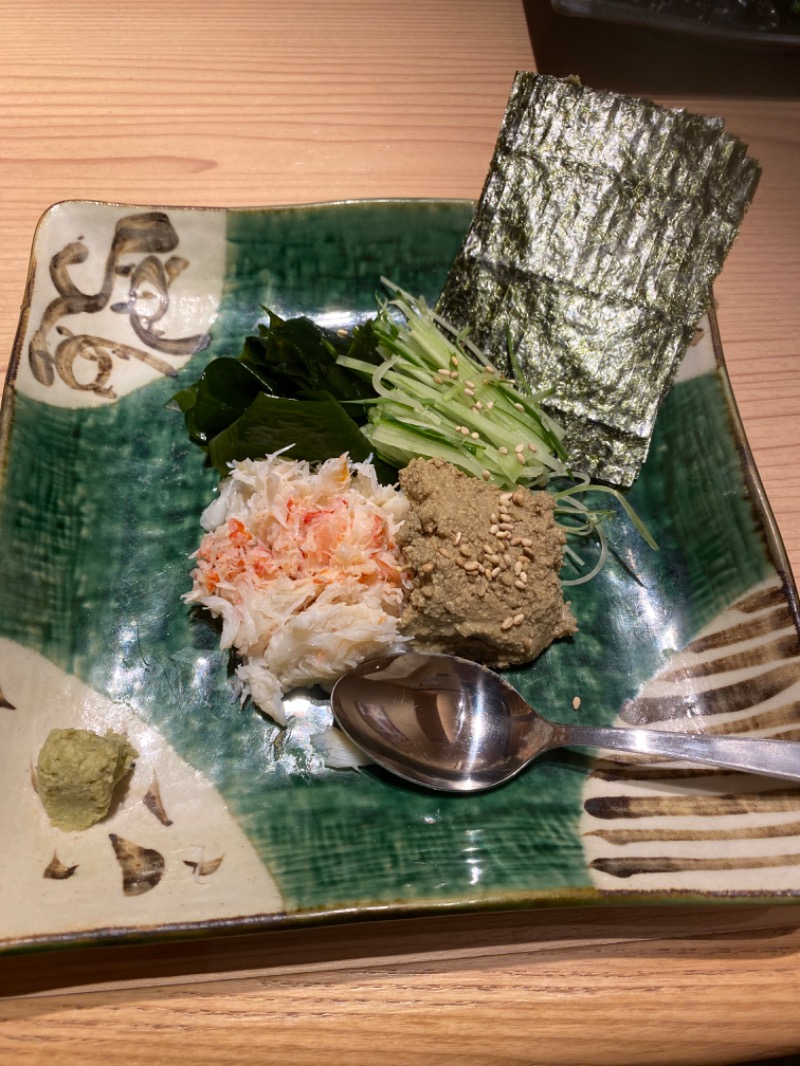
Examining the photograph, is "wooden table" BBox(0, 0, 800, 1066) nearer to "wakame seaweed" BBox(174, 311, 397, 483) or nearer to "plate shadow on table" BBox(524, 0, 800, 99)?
"plate shadow on table" BBox(524, 0, 800, 99)

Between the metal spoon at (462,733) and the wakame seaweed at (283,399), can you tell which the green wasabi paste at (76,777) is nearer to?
the metal spoon at (462,733)

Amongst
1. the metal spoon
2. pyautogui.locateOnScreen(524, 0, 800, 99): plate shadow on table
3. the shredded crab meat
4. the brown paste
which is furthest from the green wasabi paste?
pyautogui.locateOnScreen(524, 0, 800, 99): plate shadow on table

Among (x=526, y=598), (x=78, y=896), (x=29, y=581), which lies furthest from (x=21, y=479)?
(x=526, y=598)

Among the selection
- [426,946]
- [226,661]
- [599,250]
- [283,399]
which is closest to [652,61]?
[599,250]

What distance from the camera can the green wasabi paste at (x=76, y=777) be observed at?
182cm

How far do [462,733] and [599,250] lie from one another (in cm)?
180

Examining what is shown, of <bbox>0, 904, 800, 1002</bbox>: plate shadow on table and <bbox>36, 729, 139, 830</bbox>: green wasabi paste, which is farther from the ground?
<bbox>36, 729, 139, 830</bbox>: green wasabi paste

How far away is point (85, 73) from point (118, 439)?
2162mm

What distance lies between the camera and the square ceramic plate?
5.93 ft

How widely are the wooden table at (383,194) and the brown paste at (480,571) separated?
734mm

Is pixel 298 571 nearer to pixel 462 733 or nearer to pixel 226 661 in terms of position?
pixel 226 661

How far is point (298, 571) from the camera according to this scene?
225 cm

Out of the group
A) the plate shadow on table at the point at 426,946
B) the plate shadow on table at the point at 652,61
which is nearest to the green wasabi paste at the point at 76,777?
the plate shadow on table at the point at 426,946

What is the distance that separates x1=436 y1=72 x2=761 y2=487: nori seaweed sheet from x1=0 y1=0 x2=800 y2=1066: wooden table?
0.62 metres
